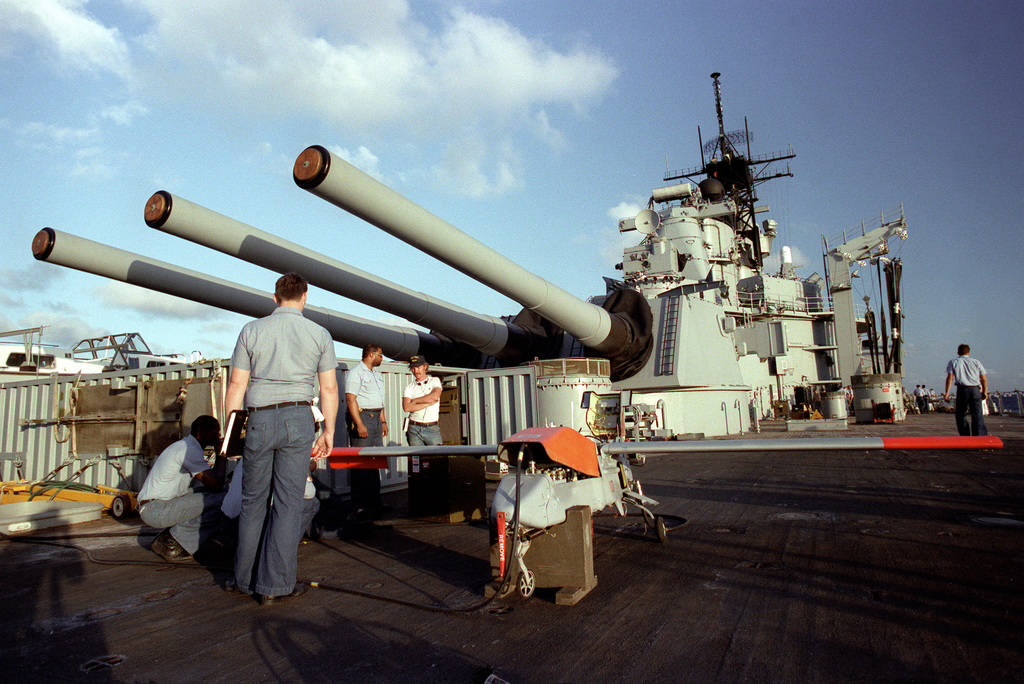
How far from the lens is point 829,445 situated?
131 inches

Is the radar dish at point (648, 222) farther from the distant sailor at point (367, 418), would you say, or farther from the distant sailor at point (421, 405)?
the distant sailor at point (367, 418)

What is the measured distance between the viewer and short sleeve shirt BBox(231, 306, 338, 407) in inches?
132

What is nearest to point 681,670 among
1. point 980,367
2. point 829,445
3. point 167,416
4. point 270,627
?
point 829,445

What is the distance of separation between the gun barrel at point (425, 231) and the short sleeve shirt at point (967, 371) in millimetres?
5201

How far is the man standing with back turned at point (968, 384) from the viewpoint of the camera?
8141 mm

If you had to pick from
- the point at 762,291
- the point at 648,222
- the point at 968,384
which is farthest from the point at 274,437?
the point at 762,291

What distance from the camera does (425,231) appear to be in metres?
Answer: 4.79

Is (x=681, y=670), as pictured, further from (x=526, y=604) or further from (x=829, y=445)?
(x=829, y=445)

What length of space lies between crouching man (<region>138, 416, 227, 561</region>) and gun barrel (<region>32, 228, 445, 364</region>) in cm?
192

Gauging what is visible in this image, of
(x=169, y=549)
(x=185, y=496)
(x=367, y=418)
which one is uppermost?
(x=367, y=418)

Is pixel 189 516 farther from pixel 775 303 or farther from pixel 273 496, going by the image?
pixel 775 303

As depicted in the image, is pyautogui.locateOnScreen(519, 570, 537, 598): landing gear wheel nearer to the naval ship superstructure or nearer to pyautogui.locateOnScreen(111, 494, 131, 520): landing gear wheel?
pyautogui.locateOnScreen(111, 494, 131, 520): landing gear wheel

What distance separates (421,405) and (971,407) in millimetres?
7502

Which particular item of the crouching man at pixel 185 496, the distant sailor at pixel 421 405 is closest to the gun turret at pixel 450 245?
the distant sailor at pixel 421 405
